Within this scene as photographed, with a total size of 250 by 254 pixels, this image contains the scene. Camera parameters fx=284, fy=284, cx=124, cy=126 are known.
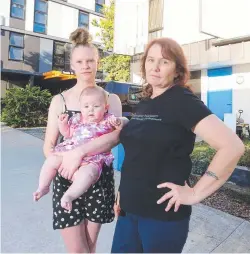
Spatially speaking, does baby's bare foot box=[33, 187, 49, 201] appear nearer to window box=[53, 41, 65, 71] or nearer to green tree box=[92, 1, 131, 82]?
green tree box=[92, 1, 131, 82]

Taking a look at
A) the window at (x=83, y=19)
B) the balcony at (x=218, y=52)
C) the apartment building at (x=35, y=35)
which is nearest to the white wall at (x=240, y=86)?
the balcony at (x=218, y=52)

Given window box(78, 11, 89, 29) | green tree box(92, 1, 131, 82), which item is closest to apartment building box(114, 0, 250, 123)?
green tree box(92, 1, 131, 82)

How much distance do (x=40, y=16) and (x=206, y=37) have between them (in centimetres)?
1360

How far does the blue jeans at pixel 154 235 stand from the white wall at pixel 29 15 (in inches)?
771

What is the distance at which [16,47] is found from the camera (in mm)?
18312

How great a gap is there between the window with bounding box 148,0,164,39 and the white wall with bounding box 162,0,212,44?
189 mm

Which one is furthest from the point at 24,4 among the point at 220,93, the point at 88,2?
the point at 220,93

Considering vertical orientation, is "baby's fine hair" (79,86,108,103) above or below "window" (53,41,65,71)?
below

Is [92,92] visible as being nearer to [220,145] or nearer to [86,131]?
[86,131]

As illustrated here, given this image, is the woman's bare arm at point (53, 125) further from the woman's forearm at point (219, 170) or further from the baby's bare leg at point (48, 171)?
the woman's forearm at point (219, 170)

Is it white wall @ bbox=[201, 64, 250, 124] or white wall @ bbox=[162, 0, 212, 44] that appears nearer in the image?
white wall @ bbox=[201, 64, 250, 124]

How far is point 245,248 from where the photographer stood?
2881 millimetres

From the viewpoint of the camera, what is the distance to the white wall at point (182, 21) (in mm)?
9617

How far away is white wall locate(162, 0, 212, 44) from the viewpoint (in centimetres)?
962
